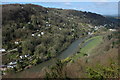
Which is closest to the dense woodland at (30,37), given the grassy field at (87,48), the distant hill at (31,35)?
the distant hill at (31,35)

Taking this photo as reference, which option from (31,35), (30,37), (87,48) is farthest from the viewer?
(31,35)

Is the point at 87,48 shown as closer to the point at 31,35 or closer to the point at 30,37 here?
the point at 30,37

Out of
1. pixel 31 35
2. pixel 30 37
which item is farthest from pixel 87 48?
pixel 31 35

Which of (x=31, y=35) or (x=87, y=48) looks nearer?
(x=87, y=48)

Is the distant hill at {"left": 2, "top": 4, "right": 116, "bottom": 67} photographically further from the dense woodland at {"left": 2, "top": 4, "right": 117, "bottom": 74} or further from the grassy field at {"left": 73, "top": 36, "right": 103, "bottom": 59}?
the grassy field at {"left": 73, "top": 36, "right": 103, "bottom": 59}

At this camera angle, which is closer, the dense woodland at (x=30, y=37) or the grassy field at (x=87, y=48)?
the grassy field at (x=87, y=48)

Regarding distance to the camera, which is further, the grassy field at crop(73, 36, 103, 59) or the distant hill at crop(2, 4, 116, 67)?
the distant hill at crop(2, 4, 116, 67)

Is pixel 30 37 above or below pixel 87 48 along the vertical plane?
above

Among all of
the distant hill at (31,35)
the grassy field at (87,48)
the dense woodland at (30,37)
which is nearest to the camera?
the grassy field at (87,48)

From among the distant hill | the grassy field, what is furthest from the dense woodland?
the grassy field

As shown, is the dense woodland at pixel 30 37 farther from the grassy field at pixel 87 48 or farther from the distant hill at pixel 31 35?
the grassy field at pixel 87 48

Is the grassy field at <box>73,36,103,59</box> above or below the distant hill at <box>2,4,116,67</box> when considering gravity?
below

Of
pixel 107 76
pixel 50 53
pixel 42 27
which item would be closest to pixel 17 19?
pixel 42 27
